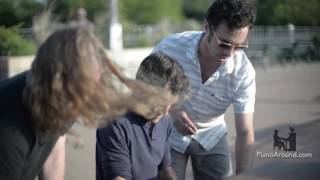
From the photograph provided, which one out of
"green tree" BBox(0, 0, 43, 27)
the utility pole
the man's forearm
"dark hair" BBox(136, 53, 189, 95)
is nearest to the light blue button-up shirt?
the man's forearm

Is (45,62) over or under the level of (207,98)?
over

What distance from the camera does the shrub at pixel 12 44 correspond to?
41.7 feet

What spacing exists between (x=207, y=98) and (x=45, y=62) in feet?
4.90

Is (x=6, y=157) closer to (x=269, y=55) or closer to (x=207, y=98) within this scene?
(x=207, y=98)

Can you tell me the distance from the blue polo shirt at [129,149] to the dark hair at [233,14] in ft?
2.11

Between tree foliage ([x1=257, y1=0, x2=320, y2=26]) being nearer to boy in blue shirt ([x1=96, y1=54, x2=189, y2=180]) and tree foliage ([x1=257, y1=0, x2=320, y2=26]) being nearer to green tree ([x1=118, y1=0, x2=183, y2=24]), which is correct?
green tree ([x1=118, y1=0, x2=183, y2=24])

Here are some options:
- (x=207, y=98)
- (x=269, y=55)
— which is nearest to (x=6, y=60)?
(x=207, y=98)

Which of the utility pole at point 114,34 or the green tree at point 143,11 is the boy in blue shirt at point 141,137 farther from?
the green tree at point 143,11

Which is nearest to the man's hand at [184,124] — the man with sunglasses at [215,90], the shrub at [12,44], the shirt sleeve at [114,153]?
the man with sunglasses at [215,90]

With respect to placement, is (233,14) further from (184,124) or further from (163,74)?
(184,124)

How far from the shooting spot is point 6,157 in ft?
6.66

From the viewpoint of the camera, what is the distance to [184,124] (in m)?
3.28

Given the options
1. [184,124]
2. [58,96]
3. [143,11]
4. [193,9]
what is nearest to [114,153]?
[58,96]

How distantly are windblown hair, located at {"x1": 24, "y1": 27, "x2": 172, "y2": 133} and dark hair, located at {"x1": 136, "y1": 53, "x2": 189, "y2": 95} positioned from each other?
0.56m
